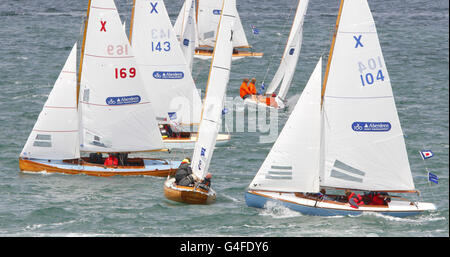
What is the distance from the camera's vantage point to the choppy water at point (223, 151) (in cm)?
2905

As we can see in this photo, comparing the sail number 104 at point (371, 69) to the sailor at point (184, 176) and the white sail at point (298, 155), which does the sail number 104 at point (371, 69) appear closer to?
the white sail at point (298, 155)

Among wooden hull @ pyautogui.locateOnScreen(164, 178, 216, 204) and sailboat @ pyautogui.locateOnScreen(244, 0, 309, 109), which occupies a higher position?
sailboat @ pyautogui.locateOnScreen(244, 0, 309, 109)

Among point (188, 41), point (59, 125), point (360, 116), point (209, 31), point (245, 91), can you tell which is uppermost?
point (209, 31)

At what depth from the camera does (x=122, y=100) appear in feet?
119

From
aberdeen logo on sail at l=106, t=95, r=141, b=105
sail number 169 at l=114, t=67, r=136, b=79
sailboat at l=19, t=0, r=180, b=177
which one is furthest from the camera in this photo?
aberdeen logo on sail at l=106, t=95, r=141, b=105

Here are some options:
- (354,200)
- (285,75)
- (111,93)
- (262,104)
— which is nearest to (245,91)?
(262,104)

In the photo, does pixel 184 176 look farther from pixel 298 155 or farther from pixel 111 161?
pixel 111 161

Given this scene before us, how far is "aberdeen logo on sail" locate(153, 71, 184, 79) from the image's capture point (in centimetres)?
4109

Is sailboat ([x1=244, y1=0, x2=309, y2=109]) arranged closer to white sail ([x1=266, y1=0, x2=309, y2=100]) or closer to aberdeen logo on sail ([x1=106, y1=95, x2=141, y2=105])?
white sail ([x1=266, y1=0, x2=309, y2=100])

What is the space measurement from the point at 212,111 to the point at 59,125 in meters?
8.40

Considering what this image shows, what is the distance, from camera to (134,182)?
35.0 meters

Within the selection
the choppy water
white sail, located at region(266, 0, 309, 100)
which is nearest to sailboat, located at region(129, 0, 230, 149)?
the choppy water

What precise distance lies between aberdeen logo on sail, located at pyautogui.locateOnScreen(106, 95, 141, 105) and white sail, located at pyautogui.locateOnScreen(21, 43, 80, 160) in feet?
4.99

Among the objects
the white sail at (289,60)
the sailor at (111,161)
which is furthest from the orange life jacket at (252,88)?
the sailor at (111,161)
